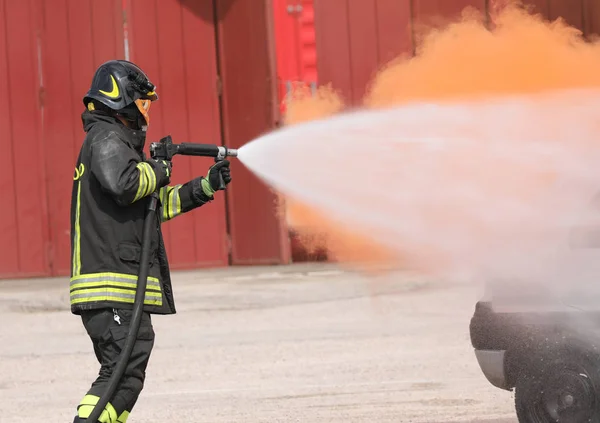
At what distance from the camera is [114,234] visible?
5.10 meters

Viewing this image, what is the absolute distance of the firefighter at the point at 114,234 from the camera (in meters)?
5.00

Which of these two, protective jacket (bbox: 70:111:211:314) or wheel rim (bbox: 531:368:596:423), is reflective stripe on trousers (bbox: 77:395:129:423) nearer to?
protective jacket (bbox: 70:111:211:314)

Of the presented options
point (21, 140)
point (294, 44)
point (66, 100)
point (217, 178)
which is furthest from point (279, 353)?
point (21, 140)

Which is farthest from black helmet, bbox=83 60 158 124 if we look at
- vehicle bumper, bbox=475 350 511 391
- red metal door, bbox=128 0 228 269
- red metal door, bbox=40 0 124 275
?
red metal door, bbox=40 0 124 275

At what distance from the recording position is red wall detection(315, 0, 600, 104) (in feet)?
43.3

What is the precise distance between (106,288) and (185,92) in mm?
8856

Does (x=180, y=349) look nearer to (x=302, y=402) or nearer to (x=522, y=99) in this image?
(x=302, y=402)

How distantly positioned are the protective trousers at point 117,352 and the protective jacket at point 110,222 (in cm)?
6

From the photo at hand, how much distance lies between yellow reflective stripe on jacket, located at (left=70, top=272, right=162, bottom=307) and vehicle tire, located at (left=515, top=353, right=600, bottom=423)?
1.91 m

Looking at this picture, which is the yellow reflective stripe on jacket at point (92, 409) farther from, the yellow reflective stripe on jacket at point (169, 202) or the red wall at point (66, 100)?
the red wall at point (66, 100)

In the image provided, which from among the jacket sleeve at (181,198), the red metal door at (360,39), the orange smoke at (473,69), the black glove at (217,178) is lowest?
the jacket sleeve at (181,198)

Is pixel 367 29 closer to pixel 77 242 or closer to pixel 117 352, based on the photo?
pixel 77 242

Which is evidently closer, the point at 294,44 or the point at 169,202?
the point at 169,202

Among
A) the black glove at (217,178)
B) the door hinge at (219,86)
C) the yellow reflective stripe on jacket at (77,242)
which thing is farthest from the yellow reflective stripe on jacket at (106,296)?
the door hinge at (219,86)
